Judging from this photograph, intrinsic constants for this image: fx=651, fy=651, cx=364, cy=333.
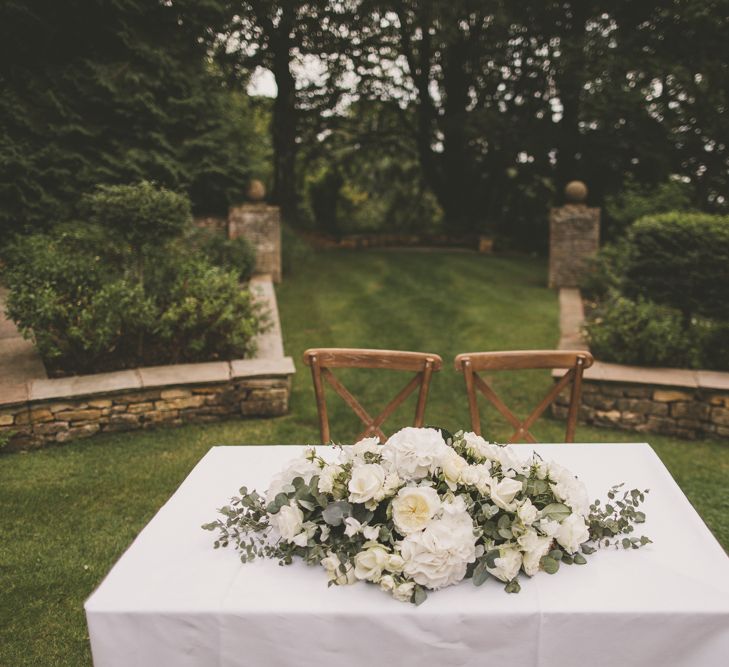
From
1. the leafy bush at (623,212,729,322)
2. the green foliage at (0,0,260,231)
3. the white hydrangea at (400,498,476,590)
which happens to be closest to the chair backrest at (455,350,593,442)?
the white hydrangea at (400,498,476,590)

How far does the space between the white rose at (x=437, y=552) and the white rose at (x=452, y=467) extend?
0.14 meters

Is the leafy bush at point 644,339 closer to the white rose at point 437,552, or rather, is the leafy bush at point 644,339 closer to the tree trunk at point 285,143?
the white rose at point 437,552

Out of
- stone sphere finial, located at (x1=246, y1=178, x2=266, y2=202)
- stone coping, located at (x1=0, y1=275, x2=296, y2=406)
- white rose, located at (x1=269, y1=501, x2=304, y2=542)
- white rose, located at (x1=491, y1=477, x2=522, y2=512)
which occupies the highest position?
stone sphere finial, located at (x1=246, y1=178, x2=266, y2=202)

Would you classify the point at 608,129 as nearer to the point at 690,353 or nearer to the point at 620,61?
the point at 620,61

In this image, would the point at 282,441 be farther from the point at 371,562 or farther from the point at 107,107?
the point at 107,107

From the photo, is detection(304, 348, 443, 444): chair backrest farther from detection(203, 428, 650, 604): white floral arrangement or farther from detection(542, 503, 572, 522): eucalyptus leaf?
detection(542, 503, 572, 522): eucalyptus leaf

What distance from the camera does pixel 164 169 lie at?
10.0m

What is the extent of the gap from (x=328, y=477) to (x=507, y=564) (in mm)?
565

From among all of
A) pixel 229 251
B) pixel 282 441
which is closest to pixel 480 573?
pixel 282 441

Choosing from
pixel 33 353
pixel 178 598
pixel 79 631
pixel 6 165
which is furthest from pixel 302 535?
pixel 6 165

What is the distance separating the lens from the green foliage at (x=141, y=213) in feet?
21.1

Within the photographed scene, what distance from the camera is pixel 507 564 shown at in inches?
70.9

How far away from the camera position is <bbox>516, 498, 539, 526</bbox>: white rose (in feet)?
6.07

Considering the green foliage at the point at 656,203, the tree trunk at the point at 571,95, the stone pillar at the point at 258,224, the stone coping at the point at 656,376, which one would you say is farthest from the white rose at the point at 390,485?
the tree trunk at the point at 571,95
